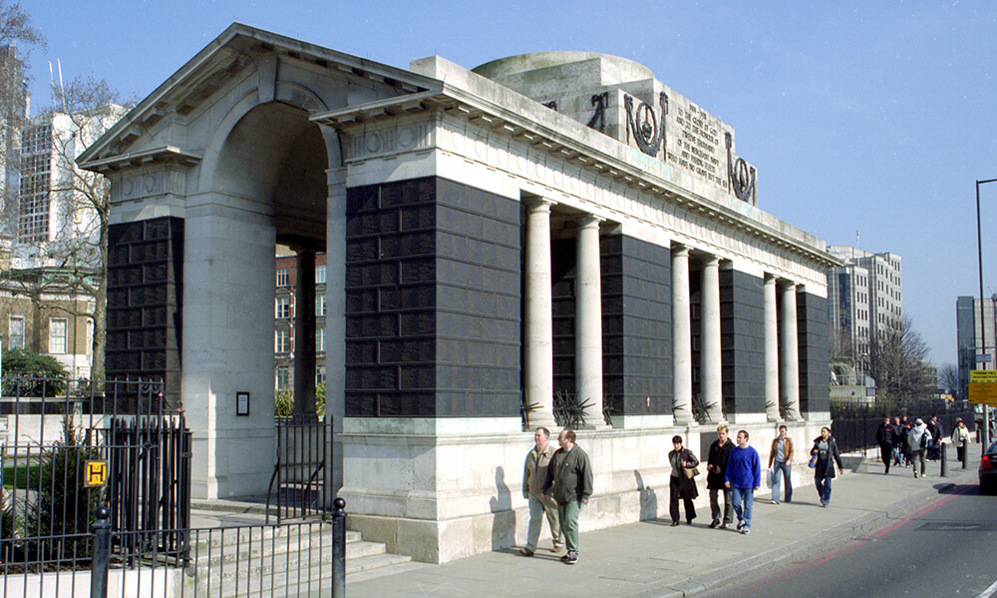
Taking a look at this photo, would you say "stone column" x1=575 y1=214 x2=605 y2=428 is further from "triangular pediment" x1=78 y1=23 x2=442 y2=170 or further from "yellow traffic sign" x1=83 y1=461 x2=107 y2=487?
"yellow traffic sign" x1=83 y1=461 x2=107 y2=487

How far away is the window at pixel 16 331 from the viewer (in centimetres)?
6288

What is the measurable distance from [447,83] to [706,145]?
12472mm

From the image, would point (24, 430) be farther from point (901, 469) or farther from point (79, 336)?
point (79, 336)

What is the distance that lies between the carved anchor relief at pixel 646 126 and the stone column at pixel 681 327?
258cm

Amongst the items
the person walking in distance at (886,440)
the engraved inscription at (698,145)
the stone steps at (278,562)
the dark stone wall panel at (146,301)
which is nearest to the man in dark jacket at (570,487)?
the stone steps at (278,562)

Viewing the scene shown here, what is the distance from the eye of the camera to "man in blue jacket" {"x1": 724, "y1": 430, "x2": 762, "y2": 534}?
697 inches

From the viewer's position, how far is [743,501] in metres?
17.8

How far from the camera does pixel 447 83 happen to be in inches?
571

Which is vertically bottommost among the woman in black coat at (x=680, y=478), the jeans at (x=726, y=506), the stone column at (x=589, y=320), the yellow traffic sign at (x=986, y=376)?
the jeans at (x=726, y=506)

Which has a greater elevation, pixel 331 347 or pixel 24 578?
pixel 331 347

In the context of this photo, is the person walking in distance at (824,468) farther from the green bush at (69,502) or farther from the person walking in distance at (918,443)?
the green bush at (69,502)

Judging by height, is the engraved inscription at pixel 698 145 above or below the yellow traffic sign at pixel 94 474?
above

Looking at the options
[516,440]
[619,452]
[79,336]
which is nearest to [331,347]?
[516,440]

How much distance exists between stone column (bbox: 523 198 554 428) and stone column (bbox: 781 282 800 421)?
13.9 m
